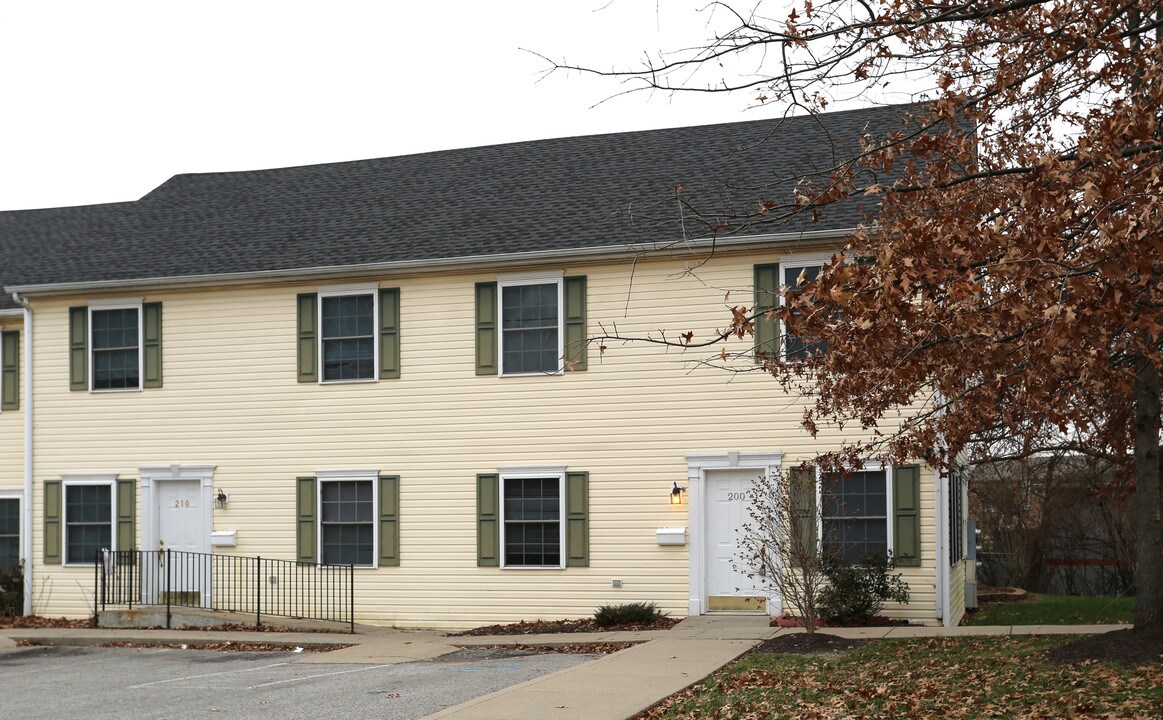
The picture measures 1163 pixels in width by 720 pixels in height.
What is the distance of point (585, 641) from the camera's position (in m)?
16.4

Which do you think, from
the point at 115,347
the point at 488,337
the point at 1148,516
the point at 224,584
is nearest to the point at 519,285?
the point at 488,337

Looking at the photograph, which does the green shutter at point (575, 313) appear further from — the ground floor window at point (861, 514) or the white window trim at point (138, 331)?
the white window trim at point (138, 331)

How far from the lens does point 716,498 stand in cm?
1891

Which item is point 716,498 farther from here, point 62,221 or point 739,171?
point 62,221

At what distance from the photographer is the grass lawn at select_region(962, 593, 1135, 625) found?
64.8 feet

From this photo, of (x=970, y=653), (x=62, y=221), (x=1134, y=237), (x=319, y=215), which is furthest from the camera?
(x=62, y=221)

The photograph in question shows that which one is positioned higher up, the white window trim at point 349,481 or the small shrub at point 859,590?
the white window trim at point 349,481

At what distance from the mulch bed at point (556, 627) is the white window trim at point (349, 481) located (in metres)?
2.01

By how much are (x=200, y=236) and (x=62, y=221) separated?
5.34 meters

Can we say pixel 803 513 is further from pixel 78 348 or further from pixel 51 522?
pixel 51 522

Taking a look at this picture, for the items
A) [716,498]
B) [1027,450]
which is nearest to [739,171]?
[716,498]

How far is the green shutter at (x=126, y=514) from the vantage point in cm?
2147

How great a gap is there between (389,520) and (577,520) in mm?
3183

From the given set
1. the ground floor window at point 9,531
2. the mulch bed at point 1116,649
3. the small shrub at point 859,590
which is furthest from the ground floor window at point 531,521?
the ground floor window at point 9,531
